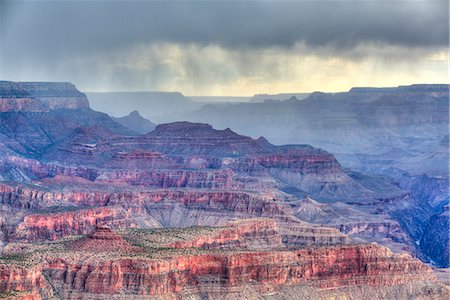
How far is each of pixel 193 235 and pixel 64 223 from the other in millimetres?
20248

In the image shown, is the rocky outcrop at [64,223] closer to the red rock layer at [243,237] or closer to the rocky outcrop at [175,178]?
the red rock layer at [243,237]

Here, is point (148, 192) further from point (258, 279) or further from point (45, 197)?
point (258, 279)

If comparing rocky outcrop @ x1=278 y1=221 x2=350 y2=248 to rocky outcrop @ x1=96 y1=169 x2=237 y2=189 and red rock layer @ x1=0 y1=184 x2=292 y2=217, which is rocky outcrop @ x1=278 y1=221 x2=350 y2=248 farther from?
rocky outcrop @ x1=96 y1=169 x2=237 y2=189

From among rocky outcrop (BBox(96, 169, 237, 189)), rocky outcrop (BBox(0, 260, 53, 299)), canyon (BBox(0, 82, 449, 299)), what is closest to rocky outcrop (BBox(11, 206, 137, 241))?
canyon (BBox(0, 82, 449, 299))

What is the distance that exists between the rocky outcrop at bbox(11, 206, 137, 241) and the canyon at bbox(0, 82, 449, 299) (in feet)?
0.50

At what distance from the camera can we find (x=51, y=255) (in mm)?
102375

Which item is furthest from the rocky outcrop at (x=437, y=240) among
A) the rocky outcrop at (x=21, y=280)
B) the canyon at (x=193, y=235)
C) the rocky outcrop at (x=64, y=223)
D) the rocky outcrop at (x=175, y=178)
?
the rocky outcrop at (x=21, y=280)

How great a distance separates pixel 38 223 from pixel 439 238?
231ft

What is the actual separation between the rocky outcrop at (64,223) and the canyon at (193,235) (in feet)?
0.50

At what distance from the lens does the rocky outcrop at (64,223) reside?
4958 inches

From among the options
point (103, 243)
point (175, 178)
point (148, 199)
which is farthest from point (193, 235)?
point (175, 178)

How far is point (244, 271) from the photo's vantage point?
107062mm

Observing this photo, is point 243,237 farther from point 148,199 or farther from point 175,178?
point 175,178

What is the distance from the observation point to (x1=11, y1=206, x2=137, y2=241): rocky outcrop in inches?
4958
